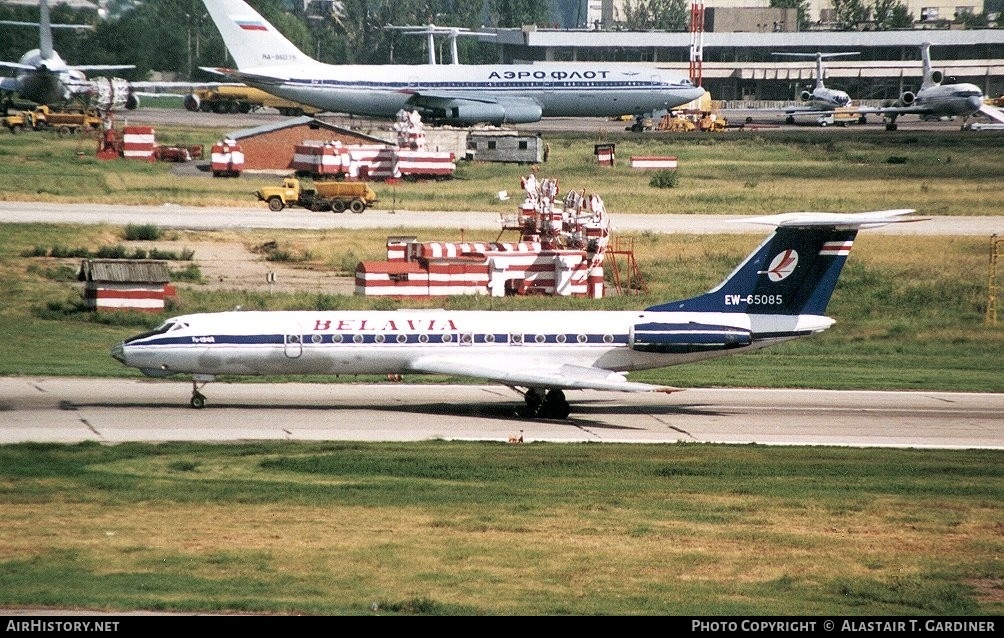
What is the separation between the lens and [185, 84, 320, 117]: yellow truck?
425ft

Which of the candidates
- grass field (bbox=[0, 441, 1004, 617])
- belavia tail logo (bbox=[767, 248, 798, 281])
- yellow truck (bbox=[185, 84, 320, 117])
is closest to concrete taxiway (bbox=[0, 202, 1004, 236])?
belavia tail logo (bbox=[767, 248, 798, 281])

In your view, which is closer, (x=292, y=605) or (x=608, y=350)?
(x=292, y=605)

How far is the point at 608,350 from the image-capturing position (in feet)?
123

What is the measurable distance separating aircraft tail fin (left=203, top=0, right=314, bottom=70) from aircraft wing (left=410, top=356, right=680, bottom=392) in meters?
65.9

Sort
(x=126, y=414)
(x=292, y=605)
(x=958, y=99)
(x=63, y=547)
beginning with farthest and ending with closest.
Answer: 1. (x=958, y=99)
2. (x=126, y=414)
3. (x=63, y=547)
4. (x=292, y=605)

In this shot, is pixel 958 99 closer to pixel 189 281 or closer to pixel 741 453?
pixel 189 281

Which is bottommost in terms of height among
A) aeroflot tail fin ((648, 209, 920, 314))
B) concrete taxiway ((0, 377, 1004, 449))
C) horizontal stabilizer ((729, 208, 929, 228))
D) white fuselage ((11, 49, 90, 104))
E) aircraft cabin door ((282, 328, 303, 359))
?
concrete taxiway ((0, 377, 1004, 449))

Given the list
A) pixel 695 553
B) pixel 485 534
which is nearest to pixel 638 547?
pixel 695 553

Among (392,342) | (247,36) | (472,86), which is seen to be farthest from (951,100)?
(392,342)

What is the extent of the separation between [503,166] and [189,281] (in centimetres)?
3731

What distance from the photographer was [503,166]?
89.1 metres

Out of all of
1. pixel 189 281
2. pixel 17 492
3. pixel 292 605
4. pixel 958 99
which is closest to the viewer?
pixel 292 605

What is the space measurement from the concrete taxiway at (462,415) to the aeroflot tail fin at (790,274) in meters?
3.02

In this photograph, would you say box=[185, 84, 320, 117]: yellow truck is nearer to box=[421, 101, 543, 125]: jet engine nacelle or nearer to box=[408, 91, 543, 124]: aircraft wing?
box=[421, 101, 543, 125]: jet engine nacelle
